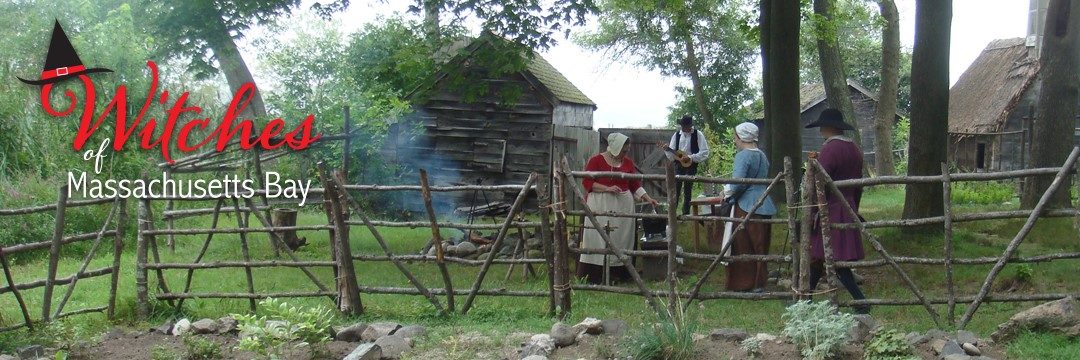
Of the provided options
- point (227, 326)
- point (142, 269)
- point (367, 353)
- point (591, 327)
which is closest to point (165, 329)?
point (227, 326)

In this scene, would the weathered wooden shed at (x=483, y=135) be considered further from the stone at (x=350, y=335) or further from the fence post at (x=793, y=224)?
the stone at (x=350, y=335)

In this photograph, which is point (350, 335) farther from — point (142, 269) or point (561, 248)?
point (142, 269)

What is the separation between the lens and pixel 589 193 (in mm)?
9312

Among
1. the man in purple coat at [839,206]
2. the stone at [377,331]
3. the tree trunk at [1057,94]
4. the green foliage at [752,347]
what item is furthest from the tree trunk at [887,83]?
the stone at [377,331]

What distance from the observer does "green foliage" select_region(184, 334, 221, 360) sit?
6.51 meters

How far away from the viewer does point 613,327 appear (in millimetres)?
6738

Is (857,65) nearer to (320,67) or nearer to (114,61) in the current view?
(320,67)

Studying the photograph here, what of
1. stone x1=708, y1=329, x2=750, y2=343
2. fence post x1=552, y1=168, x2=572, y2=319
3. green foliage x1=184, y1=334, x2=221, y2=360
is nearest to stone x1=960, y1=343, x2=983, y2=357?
stone x1=708, y1=329, x2=750, y2=343

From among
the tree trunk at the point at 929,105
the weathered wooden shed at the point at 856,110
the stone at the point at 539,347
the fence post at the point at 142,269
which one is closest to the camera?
the stone at the point at 539,347

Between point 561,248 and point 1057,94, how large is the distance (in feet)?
26.1

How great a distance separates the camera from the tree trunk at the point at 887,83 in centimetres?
2169

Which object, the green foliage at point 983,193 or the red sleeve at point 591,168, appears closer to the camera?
the red sleeve at point 591,168

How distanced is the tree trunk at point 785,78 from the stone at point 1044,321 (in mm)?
5926

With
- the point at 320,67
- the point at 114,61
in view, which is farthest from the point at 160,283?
the point at 320,67
